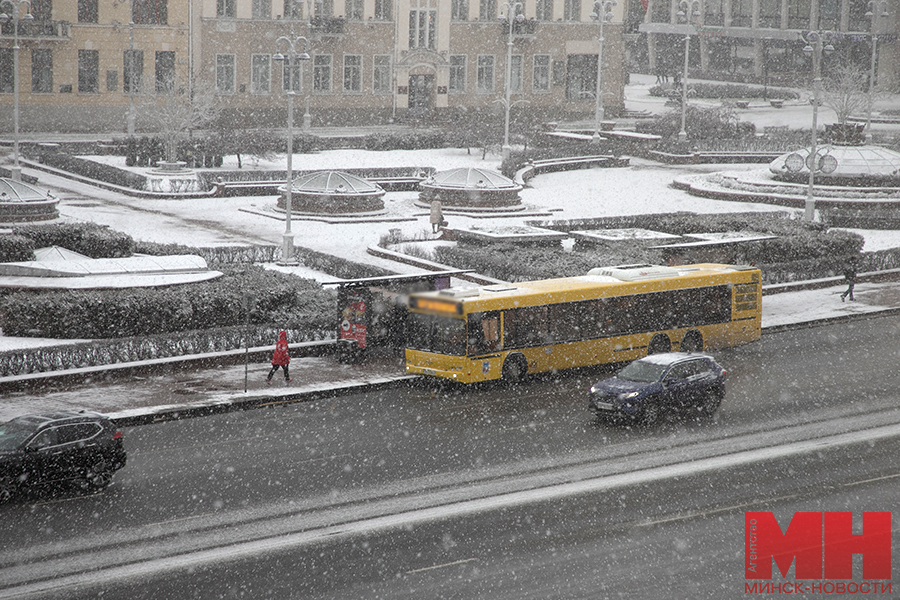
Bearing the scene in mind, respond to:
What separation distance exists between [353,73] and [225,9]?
9483 mm

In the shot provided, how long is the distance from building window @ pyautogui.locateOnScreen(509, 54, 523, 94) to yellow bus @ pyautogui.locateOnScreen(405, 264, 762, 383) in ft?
180

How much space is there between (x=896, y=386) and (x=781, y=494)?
8.86 metres

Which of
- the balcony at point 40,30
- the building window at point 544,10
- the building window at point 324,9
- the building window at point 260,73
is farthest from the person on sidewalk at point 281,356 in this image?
the building window at point 544,10

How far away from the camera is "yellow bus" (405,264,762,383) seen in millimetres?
25391

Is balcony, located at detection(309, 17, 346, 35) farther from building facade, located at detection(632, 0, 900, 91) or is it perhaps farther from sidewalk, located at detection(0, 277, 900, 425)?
sidewalk, located at detection(0, 277, 900, 425)

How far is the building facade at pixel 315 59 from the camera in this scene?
6862 cm

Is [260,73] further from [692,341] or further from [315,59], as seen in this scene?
[692,341]

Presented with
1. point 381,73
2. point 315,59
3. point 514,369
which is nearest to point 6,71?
point 315,59

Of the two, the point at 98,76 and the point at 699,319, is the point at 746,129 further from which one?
the point at 699,319

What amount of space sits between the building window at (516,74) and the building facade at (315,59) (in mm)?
85

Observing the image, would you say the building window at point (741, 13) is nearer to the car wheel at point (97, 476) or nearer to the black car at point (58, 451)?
the black car at point (58, 451)

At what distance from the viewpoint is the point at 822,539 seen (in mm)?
17141

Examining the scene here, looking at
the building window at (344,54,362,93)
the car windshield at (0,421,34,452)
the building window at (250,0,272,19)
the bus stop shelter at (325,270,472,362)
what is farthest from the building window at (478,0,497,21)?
the car windshield at (0,421,34,452)

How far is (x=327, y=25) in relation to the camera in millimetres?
75562
